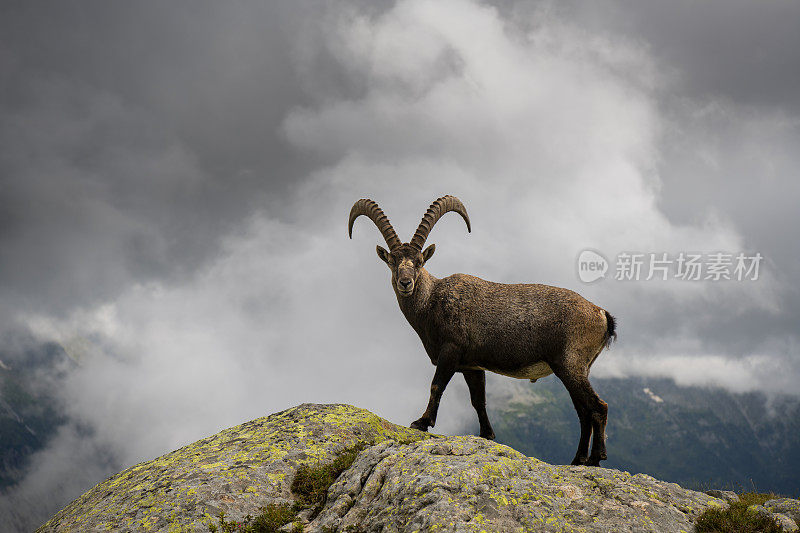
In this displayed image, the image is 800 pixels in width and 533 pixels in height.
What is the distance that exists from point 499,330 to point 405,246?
3.10 meters

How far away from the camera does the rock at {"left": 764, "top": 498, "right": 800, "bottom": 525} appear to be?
7619mm

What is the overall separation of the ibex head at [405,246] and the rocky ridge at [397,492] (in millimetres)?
3957

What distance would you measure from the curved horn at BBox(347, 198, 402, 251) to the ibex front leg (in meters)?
3.06

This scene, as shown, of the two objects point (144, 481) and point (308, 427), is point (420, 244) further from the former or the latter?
point (144, 481)

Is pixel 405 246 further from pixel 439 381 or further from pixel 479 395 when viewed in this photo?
pixel 479 395

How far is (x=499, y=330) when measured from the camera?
38.5 ft

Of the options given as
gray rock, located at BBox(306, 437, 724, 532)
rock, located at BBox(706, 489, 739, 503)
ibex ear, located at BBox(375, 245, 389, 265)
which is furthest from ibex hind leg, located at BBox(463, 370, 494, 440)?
rock, located at BBox(706, 489, 739, 503)

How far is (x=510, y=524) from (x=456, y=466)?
1.23m

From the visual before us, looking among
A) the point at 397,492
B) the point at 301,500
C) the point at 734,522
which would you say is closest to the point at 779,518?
the point at 734,522

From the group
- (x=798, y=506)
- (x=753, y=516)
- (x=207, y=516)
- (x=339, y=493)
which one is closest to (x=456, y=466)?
(x=339, y=493)

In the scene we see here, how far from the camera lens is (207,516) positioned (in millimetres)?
7574

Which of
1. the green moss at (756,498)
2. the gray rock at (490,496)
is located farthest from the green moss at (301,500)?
the green moss at (756,498)

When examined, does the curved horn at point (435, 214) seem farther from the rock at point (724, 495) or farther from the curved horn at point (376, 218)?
the rock at point (724, 495)

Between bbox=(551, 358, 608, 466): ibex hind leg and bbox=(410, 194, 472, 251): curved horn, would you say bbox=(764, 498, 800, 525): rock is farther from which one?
bbox=(410, 194, 472, 251): curved horn
